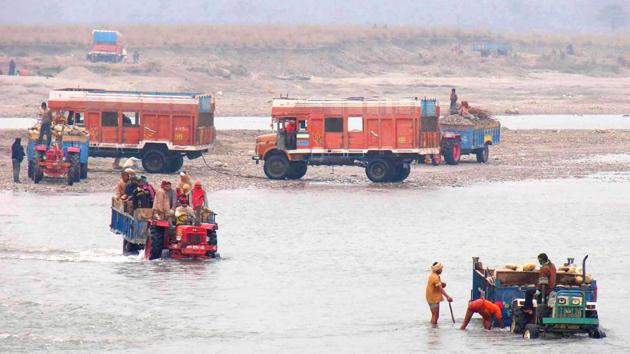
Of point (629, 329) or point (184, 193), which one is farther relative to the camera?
point (184, 193)

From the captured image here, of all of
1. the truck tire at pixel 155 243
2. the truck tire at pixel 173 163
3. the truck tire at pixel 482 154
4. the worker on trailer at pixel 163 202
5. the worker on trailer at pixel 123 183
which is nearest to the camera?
the worker on trailer at pixel 163 202

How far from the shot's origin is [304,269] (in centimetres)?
3356

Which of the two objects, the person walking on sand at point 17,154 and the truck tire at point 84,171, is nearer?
the person walking on sand at point 17,154

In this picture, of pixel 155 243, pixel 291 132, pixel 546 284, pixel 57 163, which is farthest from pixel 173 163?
pixel 546 284

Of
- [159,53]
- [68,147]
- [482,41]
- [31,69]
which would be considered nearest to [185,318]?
[68,147]

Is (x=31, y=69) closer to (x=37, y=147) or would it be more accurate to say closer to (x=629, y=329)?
(x=37, y=147)

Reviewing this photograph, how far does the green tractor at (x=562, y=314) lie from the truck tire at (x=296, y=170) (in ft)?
85.6

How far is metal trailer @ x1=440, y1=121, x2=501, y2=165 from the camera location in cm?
5591

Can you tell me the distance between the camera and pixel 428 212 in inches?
1731

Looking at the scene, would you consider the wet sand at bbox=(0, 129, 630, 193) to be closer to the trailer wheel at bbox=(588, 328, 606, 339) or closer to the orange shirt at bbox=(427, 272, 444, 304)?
the orange shirt at bbox=(427, 272, 444, 304)

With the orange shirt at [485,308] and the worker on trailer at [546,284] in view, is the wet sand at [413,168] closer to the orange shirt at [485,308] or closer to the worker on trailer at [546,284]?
the orange shirt at [485,308]

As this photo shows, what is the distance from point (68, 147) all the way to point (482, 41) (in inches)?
4456

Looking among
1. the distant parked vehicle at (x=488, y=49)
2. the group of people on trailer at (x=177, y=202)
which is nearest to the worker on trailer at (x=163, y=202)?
the group of people on trailer at (x=177, y=202)

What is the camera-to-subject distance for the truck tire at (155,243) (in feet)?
106
